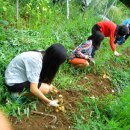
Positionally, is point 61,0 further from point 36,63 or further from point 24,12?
point 36,63

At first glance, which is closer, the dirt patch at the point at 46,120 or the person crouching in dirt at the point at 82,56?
the dirt patch at the point at 46,120

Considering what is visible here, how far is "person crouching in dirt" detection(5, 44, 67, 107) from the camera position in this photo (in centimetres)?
354

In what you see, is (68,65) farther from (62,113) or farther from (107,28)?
(62,113)

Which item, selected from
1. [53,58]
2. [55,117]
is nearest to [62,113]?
[55,117]

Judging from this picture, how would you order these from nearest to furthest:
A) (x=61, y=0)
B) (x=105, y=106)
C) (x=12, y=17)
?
(x=105, y=106) < (x=12, y=17) < (x=61, y=0)

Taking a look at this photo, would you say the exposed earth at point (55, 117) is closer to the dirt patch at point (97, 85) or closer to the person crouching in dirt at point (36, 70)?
the dirt patch at point (97, 85)

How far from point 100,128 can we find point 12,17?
117 inches

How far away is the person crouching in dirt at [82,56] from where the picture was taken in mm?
5220

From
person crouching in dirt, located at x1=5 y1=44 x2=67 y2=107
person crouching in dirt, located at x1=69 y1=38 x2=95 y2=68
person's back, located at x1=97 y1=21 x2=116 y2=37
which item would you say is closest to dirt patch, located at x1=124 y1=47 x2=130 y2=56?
person's back, located at x1=97 y1=21 x2=116 y2=37

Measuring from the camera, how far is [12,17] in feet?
18.8

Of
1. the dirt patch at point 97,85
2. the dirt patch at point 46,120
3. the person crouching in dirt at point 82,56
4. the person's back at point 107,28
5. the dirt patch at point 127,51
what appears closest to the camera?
the dirt patch at point 46,120

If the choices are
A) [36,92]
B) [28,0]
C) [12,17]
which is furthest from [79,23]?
[36,92]

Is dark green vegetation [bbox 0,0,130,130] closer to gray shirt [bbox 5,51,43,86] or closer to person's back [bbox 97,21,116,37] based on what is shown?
gray shirt [bbox 5,51,43,86]

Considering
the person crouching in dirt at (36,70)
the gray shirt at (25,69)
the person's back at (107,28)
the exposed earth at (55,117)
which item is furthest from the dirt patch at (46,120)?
the person's back at (107,28)
